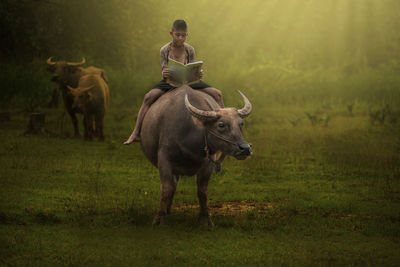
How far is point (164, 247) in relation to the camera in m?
6.02

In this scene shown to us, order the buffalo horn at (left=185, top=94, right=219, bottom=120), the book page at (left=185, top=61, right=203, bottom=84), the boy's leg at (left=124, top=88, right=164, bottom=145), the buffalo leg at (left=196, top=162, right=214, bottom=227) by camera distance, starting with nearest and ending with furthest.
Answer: the buffalo horn at (left=185, top=94, right=219, bottom=120)
the buffalo leg at (left=196, top=162, right=214, bottom=227)
the book page at (left=185, top=61, right=203, bottom=84)
the boy's leg at (left=124, top=88, right=164, bottom=145)

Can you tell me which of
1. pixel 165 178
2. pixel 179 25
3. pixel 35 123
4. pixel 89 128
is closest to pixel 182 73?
pixel 179 25

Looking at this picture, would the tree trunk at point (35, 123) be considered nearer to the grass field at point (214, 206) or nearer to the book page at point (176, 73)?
the grass field at point (214, 206)

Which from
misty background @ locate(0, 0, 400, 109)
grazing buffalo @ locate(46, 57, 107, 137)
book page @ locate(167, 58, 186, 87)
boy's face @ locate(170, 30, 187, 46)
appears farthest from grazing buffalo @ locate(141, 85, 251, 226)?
misty background @ locate(0, 0, 400, 109)

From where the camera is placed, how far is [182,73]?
22.4ft

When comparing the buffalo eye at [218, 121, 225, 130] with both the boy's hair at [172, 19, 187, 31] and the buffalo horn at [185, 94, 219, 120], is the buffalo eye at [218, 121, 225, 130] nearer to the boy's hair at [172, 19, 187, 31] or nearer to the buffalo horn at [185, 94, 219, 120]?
the buffalo horn at [185, 94, 219, 120]

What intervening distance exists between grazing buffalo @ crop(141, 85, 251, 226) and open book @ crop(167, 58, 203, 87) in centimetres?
12

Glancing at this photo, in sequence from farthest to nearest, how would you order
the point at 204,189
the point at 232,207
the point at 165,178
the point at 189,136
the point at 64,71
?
the point at 64,71, the point at 232,207, the point at 204,189, the point at 165,178, the point at 189,136

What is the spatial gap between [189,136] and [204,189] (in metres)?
0.75

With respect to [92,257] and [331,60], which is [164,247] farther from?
[331,60]

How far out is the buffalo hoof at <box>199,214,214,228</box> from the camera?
6.82 metres

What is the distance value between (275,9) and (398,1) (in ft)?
31.0

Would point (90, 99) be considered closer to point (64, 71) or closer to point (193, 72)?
point (64, 71)

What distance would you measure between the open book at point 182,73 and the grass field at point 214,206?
5.74 ft
